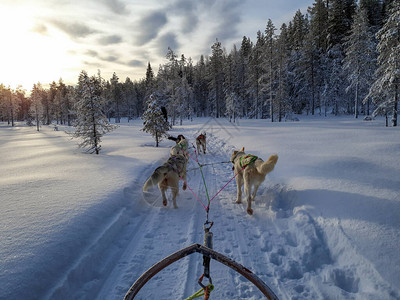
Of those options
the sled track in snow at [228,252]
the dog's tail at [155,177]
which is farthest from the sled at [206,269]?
the dog's tail at [155,177]

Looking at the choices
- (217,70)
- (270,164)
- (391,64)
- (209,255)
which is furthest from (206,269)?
(217,70)

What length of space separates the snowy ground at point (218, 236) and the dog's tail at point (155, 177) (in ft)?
2.75

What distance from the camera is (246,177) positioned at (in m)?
5.11

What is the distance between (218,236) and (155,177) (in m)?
2.05

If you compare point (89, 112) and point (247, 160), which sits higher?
point (89, 112)

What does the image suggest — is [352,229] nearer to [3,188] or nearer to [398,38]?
[3,188]

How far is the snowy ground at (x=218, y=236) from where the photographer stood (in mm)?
2777

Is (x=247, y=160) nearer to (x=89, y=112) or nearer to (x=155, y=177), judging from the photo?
(x=155, y=177)

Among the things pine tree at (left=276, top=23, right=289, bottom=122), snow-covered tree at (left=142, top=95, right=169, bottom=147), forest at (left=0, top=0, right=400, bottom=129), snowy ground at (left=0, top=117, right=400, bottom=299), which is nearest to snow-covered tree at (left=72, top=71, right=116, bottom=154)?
forest at (left=0, top=0, right=400, bottom=129)

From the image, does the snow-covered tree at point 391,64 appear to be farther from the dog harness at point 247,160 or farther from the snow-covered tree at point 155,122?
the dog harness at point 247,160

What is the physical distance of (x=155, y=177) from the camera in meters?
4.88

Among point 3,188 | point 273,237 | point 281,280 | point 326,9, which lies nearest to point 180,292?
Result: point 281,280

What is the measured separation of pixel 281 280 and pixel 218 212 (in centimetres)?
230

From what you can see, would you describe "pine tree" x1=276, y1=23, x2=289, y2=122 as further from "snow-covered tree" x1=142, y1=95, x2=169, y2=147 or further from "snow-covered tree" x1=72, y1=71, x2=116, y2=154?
"snow-covered tree" x1=72, y1=71, x2=116, y2=154
